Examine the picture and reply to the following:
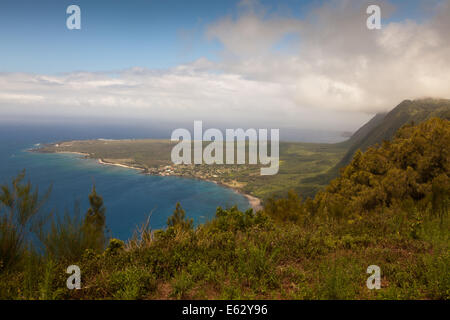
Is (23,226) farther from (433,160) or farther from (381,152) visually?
(381,152)

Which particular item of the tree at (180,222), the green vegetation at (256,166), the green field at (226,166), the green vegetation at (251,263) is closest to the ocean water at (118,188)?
the green field at (226,166)

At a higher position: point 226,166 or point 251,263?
point 251,263

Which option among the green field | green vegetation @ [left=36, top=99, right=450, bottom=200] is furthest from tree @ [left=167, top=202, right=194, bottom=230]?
green vegetation @ [left=36, top=99, right=450, bottom=200]


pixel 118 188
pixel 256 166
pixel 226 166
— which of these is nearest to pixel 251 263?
pixel 118 188

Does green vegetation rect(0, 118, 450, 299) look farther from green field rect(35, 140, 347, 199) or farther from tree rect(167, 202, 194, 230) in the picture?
green field rect(35, 140, 347, 199)

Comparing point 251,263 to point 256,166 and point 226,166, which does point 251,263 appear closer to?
point 226,166

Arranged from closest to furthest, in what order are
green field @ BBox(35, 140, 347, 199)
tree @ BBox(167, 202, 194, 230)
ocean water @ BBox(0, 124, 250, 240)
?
tree @ BBox(167, 202, 194, 230), ocean water @ BBox(0, 124, 250, 240), green field @ BBox(35, 140, 347, 199)

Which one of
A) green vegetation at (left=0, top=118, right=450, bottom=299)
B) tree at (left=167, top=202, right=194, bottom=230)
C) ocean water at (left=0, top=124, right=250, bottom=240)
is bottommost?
ocean water at (left=0, top=124, right=250, bottom=240)

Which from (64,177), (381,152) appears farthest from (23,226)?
(64,177)
